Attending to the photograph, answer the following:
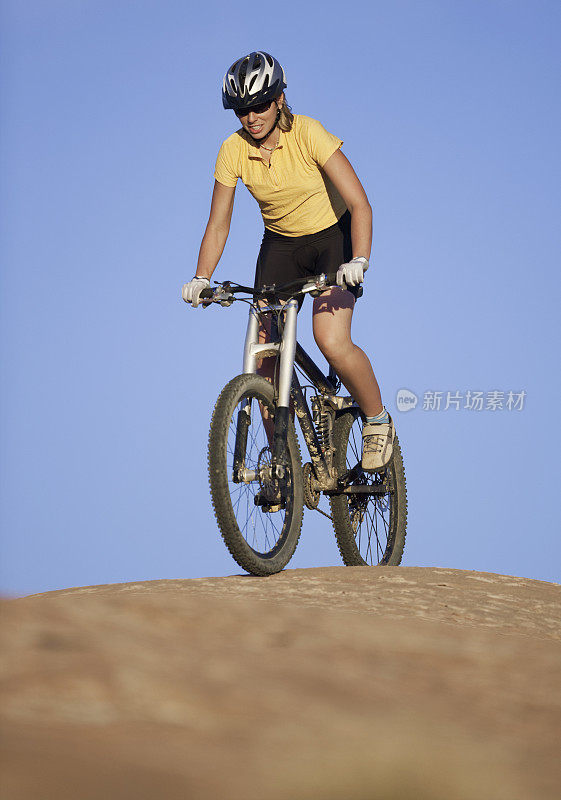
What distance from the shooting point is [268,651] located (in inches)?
76.5

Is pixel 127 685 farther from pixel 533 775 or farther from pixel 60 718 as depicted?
pixel 533 775

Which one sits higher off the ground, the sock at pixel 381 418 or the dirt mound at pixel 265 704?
the sock at pixel 381 418

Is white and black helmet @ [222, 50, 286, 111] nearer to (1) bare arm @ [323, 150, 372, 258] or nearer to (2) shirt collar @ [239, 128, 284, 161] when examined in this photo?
(2) shirt collar @ [239, 128, 284, 161]

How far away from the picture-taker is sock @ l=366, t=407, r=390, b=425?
15.8 ft

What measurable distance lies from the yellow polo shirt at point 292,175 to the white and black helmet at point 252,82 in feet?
0.96

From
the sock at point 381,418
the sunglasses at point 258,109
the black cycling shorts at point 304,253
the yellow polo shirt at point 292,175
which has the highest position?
the sunglasses at point 258,109

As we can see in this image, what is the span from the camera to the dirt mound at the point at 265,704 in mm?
1229

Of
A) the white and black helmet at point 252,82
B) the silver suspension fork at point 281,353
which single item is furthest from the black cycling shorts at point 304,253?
the white and black helmet at point 252,82

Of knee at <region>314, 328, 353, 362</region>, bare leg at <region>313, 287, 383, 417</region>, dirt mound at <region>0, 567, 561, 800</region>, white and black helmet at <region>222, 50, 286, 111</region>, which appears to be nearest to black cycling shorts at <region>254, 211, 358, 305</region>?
bare leg at <region>313, 287, 383, 417</region>

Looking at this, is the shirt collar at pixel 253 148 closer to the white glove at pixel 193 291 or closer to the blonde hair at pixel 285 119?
the blonde hair at pixel 285 119

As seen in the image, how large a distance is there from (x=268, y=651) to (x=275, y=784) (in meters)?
0.73

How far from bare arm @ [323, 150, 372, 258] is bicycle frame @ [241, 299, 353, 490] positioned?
20.9 inches

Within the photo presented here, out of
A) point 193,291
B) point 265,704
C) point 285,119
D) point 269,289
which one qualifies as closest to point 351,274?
point 269,289

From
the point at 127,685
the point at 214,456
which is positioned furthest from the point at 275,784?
the point at 214,456
